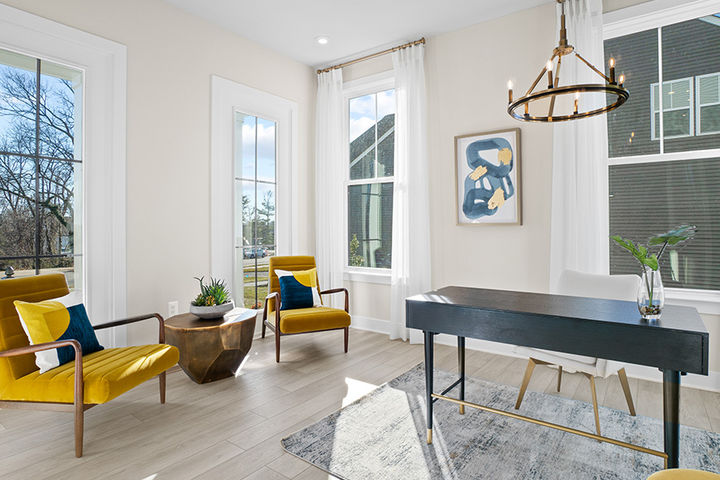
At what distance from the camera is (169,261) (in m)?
3.59

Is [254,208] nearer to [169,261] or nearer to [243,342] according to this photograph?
[169,261]

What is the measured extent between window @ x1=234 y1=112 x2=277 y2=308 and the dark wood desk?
2.48 meters

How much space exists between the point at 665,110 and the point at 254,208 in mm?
3758

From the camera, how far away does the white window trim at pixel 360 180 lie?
4582mm

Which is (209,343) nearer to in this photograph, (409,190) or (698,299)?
(409,190)

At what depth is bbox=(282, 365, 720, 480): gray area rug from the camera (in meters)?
1.97

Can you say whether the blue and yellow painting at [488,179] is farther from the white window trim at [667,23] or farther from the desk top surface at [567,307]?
the desk top surface at [567,307]

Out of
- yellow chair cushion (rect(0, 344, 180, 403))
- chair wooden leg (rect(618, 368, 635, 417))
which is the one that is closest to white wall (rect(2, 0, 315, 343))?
yellow chair cushion (rect(0, 344, 180, 403))

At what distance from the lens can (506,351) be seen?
3.79 m

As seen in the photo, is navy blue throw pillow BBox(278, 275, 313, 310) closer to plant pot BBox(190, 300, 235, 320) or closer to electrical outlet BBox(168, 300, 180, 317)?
plant pot BBox(190, 300, 235, 320)

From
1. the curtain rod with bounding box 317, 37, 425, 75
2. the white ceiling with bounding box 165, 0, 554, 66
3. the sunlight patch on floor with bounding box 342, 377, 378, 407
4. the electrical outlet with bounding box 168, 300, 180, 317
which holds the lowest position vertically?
the sunlight patch on floor with bounding box 342, 377, 378, 407

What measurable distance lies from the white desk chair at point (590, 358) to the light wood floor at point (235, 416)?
0.52 meters

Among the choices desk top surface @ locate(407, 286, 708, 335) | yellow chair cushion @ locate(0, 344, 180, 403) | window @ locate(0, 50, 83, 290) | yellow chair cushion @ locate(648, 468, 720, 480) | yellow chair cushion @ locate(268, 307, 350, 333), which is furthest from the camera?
yellow chair cushion @ locate(268, 307, 350, 333)

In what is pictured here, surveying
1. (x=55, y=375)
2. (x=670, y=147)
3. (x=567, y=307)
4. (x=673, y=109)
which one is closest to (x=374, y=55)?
(x=673, y=109)
